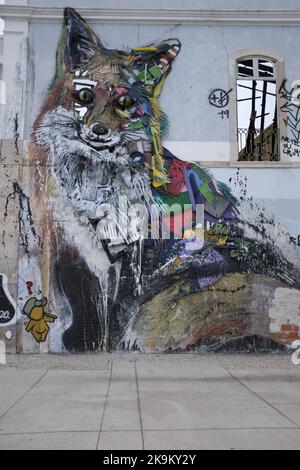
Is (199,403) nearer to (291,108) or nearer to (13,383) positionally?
(13,383)

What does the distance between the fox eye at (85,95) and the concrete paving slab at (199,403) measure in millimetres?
6353

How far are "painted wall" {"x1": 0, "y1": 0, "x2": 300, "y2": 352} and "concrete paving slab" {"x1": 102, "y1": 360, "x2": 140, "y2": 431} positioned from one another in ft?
6.50

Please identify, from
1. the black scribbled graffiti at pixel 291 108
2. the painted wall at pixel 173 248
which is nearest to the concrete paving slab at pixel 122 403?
the painted wall at pixel 173 248

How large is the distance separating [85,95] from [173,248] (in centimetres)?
A: 419

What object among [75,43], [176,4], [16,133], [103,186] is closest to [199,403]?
[103,186]

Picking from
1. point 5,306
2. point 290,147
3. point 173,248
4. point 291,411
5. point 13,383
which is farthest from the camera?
point 290,147

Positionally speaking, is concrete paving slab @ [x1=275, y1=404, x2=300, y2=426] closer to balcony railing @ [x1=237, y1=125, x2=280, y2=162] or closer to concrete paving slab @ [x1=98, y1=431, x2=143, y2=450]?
concrete paving slab @ [x1=98, y1=431, x2=143, y2=450]

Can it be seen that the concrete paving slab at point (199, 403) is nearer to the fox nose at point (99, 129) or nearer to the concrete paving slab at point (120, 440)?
the concrete paving slab at point (120, 440)

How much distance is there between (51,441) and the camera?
4797 mm

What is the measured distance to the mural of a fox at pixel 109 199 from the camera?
10.3 m

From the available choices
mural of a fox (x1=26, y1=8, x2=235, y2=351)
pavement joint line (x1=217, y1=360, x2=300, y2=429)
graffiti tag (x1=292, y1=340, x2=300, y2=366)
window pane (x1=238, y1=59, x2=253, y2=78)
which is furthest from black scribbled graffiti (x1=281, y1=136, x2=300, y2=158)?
pavement joint line (x1=217, y1=360, x2=300, y2=429)

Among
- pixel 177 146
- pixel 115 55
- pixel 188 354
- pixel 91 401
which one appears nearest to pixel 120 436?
pixel 91 401

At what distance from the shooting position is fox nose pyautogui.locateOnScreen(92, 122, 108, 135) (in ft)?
35.2

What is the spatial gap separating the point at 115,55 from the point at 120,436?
8.88 metres
